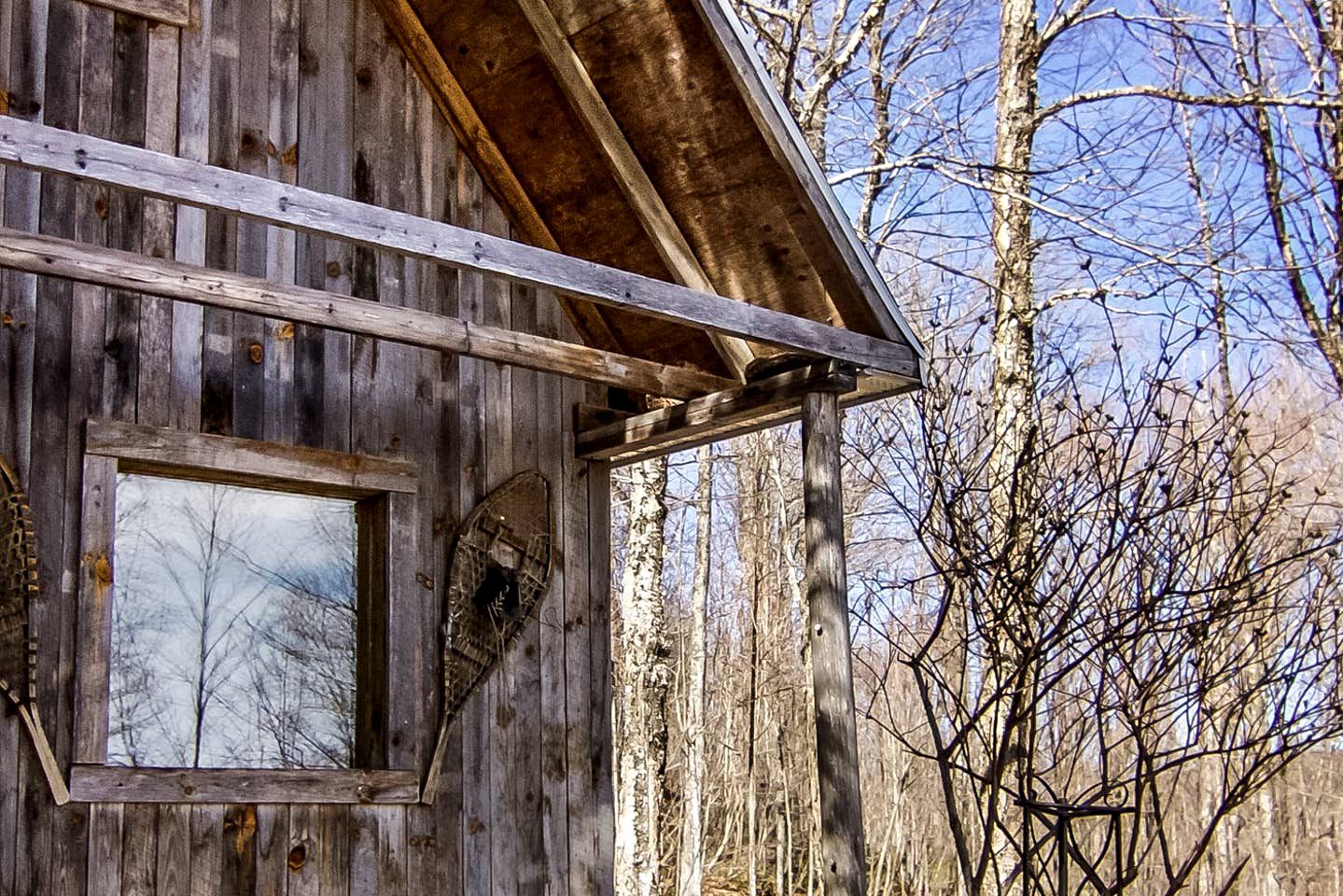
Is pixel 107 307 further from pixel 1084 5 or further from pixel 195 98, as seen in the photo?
pixel 1084 5

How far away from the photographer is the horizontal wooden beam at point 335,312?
4355 millimetres

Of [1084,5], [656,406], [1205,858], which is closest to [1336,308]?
[1084,5]

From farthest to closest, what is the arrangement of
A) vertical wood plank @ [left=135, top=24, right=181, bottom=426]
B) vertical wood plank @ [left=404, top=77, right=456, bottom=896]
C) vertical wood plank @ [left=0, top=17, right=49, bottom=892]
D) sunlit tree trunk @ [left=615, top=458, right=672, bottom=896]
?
sunlit tree trunk @ [left=615, top=458, right=672, bottom=896]
vertical wood plank @ [left=404, top=77, right=456, bottom=896]
vertical wood plank @ [left=135, top=24, right=181, bottom=426]
vertical wood plank @ [left=0, top=17, right=49, bottom=892]

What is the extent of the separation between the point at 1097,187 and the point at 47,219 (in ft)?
24.5

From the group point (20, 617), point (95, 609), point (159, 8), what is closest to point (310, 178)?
point (159, 8)

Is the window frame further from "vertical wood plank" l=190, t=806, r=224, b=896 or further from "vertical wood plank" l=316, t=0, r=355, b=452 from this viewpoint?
"vertical wood plank" l=316, t=0, r=355, b=452

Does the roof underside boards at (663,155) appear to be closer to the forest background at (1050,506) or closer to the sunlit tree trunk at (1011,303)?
the forest background at (1050,506)

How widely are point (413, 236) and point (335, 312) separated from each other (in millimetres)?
950

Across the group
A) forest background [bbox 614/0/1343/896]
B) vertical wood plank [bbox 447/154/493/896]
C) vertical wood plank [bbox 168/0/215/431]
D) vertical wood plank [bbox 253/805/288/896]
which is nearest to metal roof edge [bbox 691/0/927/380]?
forest background [bbox 614/0/1343/896]

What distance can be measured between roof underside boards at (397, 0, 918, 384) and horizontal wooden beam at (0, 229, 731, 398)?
41cm

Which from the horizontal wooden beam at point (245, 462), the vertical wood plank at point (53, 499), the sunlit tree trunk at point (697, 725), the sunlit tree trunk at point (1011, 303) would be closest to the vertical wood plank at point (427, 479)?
the horizontal wooden beam at point (245, 462)

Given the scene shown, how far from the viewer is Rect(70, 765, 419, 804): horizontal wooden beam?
450 cm

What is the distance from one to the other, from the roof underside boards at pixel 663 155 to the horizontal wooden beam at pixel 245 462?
52.2 inches

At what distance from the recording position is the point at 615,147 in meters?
5.57
